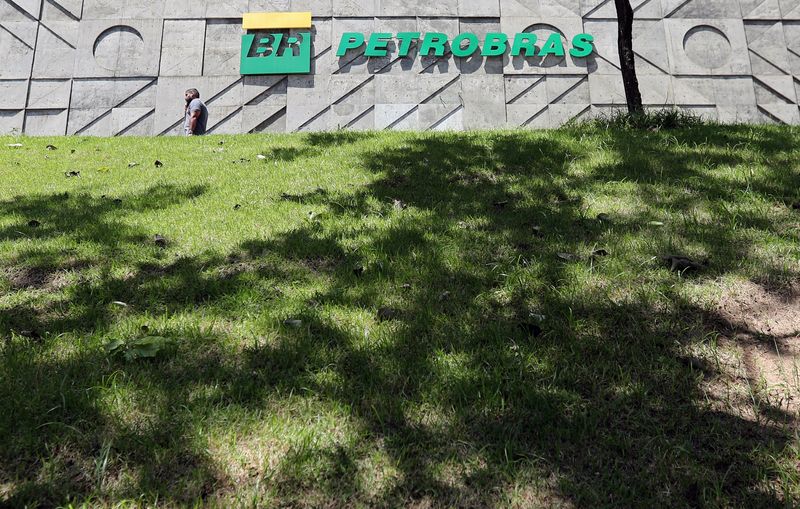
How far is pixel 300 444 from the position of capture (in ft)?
6.72

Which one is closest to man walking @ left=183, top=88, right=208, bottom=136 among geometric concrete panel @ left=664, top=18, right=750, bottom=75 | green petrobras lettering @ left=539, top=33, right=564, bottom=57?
green petrobras lettering @ left=539, top=33, right=564, bottom=57

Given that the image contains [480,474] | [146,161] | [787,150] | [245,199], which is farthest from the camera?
[146,161]

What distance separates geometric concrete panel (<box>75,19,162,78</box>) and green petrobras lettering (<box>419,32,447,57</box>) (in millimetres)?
7133

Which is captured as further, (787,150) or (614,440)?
(787,150)

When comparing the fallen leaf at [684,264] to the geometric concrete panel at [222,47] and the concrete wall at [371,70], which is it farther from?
the geometric concrete panel at [222,47]

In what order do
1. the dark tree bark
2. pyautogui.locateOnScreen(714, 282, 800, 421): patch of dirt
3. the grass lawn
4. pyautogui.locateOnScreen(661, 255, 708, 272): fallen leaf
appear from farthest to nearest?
the dark tree bark < pyautogui.locateOnScreen(661, 255, 708, 272): fallen leaf < pyautogui.locateOnScreen(714, 282, 800, 421): patch of dirt < the grass lawn

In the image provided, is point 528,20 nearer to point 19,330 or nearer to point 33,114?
point 33,114

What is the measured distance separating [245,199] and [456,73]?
10.3m

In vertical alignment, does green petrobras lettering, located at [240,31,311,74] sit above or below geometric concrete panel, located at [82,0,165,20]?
below

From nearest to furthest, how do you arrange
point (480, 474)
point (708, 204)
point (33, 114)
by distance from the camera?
1. point (480, 474)
2. point (708, 204)
3. point (33, 114)

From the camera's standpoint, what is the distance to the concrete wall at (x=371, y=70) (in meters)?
13.8

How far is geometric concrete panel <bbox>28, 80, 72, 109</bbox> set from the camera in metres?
13.7

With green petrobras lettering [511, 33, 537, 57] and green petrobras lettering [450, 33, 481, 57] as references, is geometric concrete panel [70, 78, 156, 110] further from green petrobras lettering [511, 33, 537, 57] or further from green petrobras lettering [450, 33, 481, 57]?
green petrobras lettering [511, 33, 537, 57]

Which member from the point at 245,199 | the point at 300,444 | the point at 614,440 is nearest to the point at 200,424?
the point at 300,444
